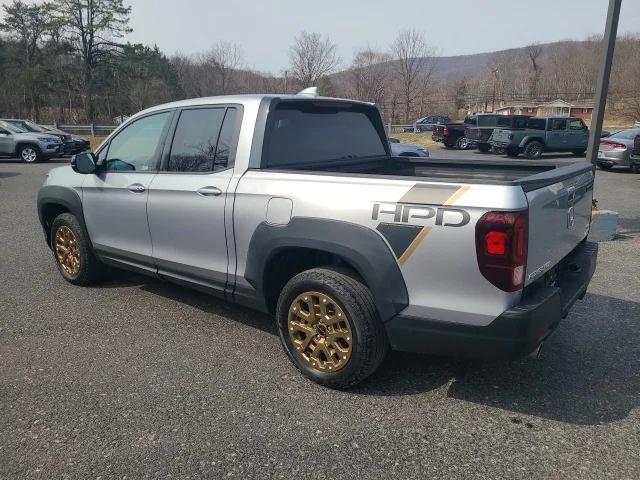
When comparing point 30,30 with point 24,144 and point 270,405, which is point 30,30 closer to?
point 24,144

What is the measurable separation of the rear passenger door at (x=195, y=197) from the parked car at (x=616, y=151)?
15.7m

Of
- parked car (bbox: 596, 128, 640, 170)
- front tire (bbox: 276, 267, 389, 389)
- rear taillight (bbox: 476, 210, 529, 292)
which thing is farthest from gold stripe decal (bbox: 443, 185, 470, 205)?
parked car (bbox: 596, 128, 640, 170)

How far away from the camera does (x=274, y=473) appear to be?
2.43m

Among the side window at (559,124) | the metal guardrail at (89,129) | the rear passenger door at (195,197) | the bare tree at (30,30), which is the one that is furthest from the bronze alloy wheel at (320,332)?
the bare tree at (30,30)

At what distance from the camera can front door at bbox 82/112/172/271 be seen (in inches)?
165

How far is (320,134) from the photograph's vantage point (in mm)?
3969

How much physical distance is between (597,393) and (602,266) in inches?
126

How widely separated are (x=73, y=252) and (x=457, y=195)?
4032 mm

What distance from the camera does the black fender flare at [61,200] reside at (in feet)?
15.9

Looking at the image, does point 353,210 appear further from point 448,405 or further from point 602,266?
point 602,266


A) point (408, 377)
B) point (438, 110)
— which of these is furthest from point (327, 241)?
point (438, 110)

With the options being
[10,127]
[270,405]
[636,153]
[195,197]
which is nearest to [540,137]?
[636,153]

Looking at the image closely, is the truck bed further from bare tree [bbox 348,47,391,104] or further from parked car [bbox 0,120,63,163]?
bare tree [bbox 348,47,391,104]

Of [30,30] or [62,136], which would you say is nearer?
[62,136]
